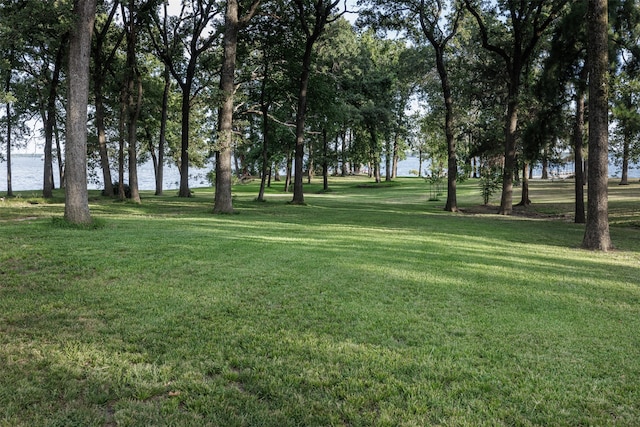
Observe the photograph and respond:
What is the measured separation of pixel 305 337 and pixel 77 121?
940 centimetres

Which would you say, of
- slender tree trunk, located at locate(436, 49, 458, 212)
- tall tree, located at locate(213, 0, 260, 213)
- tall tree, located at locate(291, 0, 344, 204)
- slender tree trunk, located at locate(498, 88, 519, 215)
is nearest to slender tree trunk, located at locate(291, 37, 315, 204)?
tall tree, located at locate(291, 0, 344, 204)

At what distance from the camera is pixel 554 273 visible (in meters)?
7.50

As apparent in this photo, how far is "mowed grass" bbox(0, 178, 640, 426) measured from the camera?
298cm

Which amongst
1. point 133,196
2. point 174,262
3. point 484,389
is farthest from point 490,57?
point 484,389

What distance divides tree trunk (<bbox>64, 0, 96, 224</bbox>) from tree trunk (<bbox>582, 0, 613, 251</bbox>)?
12.7 meters

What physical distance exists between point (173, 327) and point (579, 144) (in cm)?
1835

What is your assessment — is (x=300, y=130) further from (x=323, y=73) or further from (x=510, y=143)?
(x=510, y=143)

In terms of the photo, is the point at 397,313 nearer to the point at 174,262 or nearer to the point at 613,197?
the point at 174,262

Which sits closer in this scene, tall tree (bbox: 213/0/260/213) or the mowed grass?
the mowed grass

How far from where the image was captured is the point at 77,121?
34.9 ft

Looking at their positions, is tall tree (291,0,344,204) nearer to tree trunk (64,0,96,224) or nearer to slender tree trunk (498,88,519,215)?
slender tree trunk (498,88,519,215)

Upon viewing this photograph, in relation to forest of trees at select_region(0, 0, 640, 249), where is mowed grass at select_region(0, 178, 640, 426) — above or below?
below

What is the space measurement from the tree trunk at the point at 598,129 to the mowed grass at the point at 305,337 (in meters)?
2.21

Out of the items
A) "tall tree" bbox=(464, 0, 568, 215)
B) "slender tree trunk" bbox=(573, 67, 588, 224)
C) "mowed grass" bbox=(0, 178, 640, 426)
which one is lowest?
"mowed grass" bbox=(0, 178, 640, 426)
